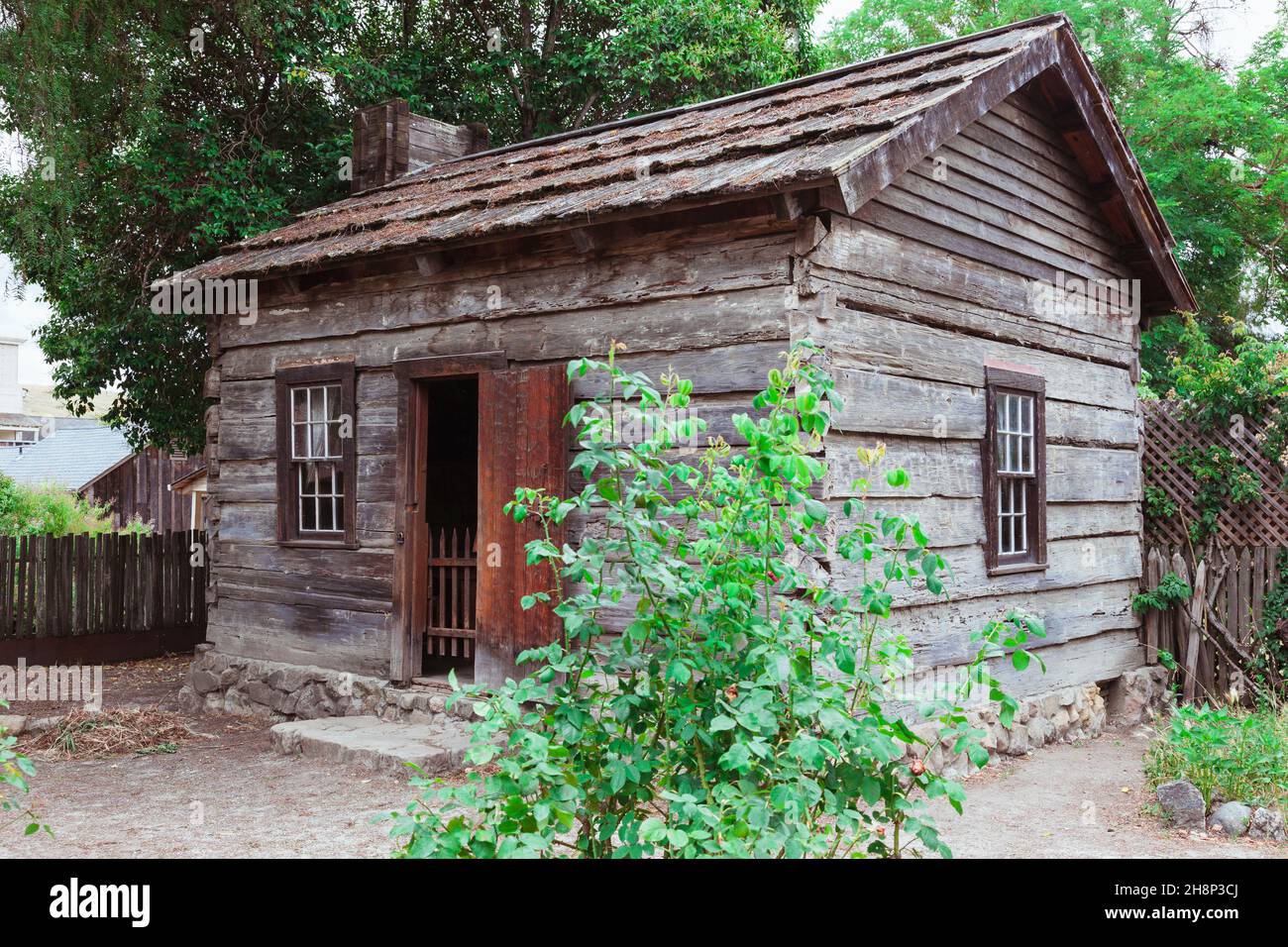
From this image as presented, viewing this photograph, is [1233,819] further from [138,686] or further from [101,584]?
[101,584]

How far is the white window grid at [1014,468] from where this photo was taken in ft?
29.2

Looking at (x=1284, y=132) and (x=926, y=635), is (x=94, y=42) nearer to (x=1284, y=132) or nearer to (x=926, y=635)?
(x=926, y=635)

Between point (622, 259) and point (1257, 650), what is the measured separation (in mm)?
6713

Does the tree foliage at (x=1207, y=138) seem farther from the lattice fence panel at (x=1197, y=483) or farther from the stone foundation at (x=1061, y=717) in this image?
the stone foundation at (x=1061, y=717)

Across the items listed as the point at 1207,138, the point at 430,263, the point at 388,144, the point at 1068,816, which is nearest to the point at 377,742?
the point at 430,263

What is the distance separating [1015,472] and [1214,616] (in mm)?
2846

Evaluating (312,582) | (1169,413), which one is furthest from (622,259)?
(1169,413)

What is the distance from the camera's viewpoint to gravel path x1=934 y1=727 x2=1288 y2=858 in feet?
20.6

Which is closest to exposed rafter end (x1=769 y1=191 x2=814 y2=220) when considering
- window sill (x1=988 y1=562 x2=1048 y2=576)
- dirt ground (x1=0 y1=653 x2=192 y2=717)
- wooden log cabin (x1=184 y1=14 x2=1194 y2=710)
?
wooden log cabin (x1=184 y1=14 x2=1194 y2=710)

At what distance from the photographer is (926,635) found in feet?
25.5

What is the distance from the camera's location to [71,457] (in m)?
37.9

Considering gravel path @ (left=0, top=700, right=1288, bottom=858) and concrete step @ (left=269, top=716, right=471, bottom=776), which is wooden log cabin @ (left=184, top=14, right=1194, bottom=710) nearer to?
concrete step @ (left=269, top=716, right=471, bottom=776)

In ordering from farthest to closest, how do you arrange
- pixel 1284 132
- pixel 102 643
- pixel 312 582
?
pixel 1284 132, pixel 102 643, pixel 312 582
